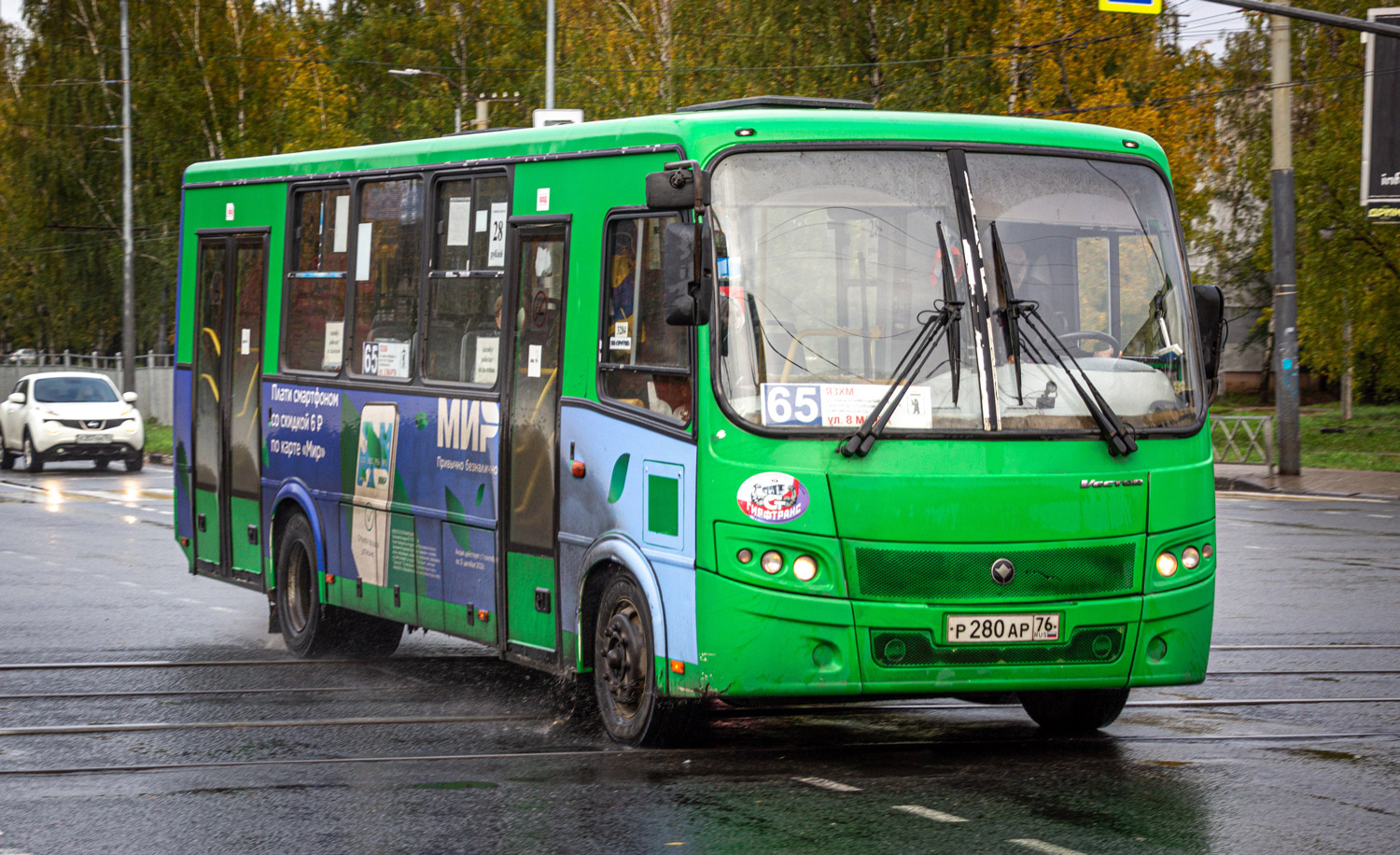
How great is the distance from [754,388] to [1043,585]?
1.40m

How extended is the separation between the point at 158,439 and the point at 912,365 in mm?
39509

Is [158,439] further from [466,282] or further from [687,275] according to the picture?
[687,275]

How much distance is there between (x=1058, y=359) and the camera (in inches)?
322

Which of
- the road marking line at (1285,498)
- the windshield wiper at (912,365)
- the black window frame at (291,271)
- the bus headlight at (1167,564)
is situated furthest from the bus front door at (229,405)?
the road marking line at (1285,498)

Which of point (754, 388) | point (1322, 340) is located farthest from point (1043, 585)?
point (1322, 340)

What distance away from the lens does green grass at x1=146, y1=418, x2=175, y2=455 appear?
4094 cm

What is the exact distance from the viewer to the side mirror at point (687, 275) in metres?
7.79

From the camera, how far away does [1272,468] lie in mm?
30234

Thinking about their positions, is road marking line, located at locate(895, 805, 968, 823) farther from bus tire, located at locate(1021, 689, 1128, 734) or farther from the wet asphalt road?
bus tire, located at locate(1021, 689, 1128, 734)

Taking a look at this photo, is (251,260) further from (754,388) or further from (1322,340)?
(1322,340)

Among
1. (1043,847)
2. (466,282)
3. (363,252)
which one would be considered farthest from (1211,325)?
(363,252)

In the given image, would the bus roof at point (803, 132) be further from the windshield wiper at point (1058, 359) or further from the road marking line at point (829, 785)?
the road marking line at point (829, 785)

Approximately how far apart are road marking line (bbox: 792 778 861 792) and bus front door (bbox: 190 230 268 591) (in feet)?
19.7

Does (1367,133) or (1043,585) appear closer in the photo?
(1043,585)
